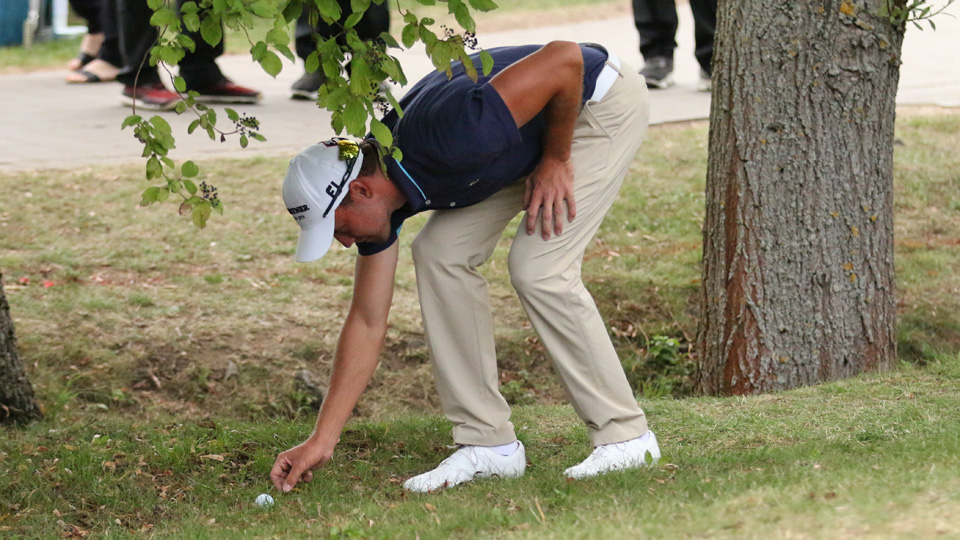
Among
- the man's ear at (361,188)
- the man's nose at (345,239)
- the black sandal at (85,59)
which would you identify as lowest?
the black sandal at (85,59)

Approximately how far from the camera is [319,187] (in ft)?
11.1

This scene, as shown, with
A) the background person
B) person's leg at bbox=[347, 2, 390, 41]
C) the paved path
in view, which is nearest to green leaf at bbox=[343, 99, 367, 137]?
the paved path

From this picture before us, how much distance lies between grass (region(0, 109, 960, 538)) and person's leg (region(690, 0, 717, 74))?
1912 mm

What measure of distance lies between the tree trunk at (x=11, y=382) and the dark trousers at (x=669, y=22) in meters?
7.03

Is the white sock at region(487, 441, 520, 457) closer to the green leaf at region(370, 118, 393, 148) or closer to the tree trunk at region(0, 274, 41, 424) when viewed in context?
the green leaf at region(370, 118, 393, 148)

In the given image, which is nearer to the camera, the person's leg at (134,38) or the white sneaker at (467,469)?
the white sneaker at (467,469)

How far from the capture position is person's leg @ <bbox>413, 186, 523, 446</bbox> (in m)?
3.72

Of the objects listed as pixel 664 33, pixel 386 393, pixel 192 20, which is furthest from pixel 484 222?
pixel 664 33

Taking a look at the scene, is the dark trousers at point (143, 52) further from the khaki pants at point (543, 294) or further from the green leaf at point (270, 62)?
the green leaf at point (270, 62)

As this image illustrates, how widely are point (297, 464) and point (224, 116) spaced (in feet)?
20.4

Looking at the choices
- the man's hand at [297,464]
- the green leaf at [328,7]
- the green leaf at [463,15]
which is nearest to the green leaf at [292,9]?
the green leaf at [328,7]

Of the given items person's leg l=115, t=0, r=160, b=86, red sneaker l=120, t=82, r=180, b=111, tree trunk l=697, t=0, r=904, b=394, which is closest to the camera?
tree trunk l=697, t=0, r=904, b=394

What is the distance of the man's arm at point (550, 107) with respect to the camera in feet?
11.4

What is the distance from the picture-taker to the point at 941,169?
25.6 feet
